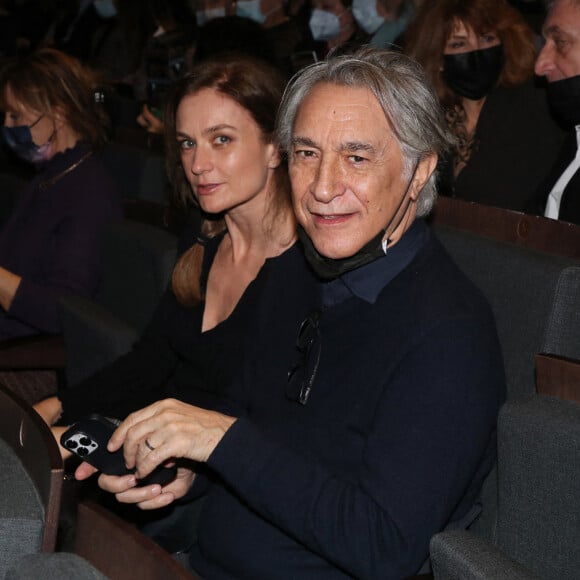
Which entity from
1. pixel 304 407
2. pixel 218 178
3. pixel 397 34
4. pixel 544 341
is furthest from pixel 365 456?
pixel 397 34

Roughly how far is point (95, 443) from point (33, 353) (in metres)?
1.48

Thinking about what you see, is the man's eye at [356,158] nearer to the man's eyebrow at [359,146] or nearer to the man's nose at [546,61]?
the man's eyebrow at [359,146]

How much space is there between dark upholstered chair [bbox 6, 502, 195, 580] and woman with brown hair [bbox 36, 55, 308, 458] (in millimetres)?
1034

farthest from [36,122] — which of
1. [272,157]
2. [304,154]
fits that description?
[304,154]

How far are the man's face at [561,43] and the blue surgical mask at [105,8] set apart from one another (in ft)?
20.2

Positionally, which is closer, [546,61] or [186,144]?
[186,144]

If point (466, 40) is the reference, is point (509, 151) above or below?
below

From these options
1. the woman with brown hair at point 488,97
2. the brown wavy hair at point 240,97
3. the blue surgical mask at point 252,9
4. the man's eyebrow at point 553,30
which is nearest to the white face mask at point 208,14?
the blue surgical mask at point 252,9

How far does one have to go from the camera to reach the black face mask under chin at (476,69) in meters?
3.10

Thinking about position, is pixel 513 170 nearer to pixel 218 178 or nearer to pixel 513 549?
pixel 218 178

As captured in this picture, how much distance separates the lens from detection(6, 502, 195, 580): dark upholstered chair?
0.93m

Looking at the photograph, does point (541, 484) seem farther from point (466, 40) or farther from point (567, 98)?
point (466, 40)

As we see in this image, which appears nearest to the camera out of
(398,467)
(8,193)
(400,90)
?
(398,467)

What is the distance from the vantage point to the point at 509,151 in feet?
9.61
